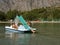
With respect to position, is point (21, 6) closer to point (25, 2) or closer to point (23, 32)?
point (25, 2)

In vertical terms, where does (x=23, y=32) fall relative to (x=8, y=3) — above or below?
below

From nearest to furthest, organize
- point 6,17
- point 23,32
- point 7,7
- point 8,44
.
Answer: point 8,44, point 23,32, point 6,17, point 7,7

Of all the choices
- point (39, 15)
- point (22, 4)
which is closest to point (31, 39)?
point (39, 15)

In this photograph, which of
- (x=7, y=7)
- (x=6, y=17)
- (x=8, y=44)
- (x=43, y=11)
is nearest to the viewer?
(x=8, y=44)

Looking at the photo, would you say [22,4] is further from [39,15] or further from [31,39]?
[31,39]

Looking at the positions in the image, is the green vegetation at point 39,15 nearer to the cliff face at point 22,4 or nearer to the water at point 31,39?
the cliff face at point 22,4

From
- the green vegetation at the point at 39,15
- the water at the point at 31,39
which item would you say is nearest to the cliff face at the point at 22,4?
the green vegetation at the point at 39,15

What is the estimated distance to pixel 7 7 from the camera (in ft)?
630

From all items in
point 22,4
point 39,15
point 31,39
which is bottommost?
point 31,39

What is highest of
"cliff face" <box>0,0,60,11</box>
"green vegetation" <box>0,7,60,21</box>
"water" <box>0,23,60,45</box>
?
"cliff face" <box>0,0,60,11</box>

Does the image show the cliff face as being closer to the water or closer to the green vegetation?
the green vegetation

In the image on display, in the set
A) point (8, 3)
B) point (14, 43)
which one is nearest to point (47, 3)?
point (8, 3)

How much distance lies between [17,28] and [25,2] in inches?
5925

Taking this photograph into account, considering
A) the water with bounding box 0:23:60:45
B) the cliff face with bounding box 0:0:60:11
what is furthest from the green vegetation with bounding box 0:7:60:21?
the water with bounding box 0:23:60:45
